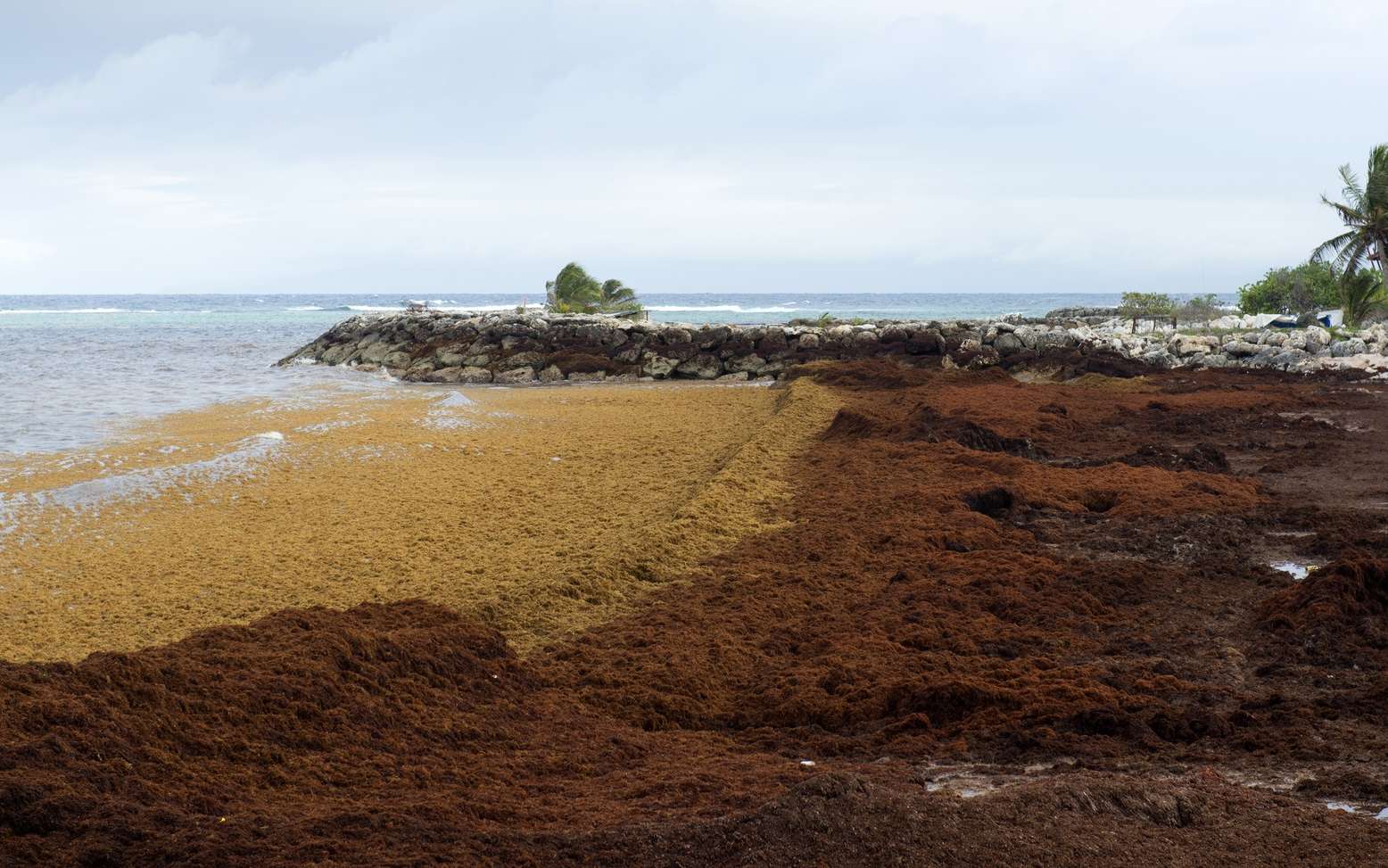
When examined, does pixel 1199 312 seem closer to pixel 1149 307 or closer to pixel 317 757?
pixel 1149 307

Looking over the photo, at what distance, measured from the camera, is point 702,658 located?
6.13m

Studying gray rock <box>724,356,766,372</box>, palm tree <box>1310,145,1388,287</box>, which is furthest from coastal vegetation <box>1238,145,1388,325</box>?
gray rock <box>724,356,766,372</box>

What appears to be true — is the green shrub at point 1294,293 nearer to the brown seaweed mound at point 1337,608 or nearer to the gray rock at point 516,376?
the gray rock at point 516,376

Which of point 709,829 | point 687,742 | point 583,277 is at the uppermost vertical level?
point 583,277

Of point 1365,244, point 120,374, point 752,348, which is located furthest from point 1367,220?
point 120,374

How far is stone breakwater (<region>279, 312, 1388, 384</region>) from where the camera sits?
2491 centimetres

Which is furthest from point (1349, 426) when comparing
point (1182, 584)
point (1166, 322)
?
point (1166, 322)

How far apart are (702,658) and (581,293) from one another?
124ft

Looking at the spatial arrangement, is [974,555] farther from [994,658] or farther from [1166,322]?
[1166,322]

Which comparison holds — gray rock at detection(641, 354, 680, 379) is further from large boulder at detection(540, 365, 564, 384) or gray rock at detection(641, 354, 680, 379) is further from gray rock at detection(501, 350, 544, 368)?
gray rock at detection(501, 350, 544, 368)

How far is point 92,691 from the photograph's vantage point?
4562 mm

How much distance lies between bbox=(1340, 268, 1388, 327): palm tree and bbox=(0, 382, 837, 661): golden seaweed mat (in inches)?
921

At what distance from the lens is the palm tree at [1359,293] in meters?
32.4

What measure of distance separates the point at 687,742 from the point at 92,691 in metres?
2.56
